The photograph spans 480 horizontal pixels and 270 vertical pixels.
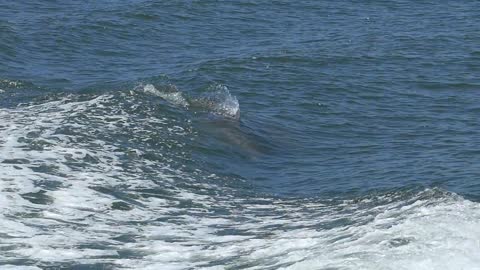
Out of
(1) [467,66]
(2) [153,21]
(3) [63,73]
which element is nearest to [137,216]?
(3) [63,73]

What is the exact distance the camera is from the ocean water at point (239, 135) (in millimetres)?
12820

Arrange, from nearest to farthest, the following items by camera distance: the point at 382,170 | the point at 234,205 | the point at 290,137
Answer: the point at 234,205 < the point at 382,170 < the point at 290,137

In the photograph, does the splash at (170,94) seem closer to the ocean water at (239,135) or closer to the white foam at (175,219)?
the ocean water at (239,135)

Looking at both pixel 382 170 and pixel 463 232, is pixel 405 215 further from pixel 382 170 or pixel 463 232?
pixel 382 170

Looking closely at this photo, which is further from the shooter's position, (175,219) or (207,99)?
(207,99)

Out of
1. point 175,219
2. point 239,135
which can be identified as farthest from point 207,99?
point 175,219

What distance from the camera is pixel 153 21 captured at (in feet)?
96.4

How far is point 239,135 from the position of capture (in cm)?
1938

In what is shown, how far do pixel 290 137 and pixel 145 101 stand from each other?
2988mm

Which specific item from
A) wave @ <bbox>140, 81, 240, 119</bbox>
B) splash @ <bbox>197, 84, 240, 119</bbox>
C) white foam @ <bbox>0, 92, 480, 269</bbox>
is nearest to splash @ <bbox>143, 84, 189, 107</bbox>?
wave @ <bbox>140, 81, 240, 119</bbox>

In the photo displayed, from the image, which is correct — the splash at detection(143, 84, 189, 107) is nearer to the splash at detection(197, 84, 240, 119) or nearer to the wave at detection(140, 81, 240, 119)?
the wave at detection(140, 81, 240, 119)

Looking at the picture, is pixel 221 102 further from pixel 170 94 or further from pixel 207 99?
pixel 170 94

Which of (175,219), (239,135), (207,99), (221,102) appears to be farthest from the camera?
(207,99)

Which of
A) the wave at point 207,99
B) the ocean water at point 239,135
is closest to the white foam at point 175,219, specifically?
the ocean water at point 239,135
